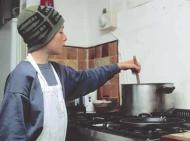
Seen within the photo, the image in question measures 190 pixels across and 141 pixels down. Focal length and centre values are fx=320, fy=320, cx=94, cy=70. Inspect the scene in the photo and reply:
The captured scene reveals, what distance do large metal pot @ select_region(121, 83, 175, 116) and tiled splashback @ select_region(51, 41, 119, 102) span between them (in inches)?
17.7

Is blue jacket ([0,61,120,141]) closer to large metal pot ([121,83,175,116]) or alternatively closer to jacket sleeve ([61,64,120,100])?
jacket sleeve ([61,64,120,100])

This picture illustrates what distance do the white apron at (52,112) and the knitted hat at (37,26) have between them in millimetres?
70

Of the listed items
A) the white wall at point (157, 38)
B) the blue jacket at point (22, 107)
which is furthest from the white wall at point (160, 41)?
the blue jacket at point (22, 107)

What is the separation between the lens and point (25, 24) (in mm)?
1149

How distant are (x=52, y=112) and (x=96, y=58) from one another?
3.06ft

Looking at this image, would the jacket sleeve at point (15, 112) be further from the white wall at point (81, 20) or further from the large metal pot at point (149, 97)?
the white wall at point (81, 20)

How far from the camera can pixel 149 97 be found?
129 centimetres

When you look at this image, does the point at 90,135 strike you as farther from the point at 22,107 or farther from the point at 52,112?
the point at 22,107

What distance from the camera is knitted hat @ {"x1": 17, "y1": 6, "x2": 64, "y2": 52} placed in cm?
115

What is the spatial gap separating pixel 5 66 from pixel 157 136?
4.70ft

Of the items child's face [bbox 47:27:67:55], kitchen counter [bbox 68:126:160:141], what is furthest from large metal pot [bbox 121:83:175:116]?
child's face [bbox 47:27:67:55]

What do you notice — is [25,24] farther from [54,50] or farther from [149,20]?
[149,20]

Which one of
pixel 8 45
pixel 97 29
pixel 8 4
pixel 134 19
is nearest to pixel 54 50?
pixel 134 19

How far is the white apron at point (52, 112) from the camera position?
1086 millimetres
